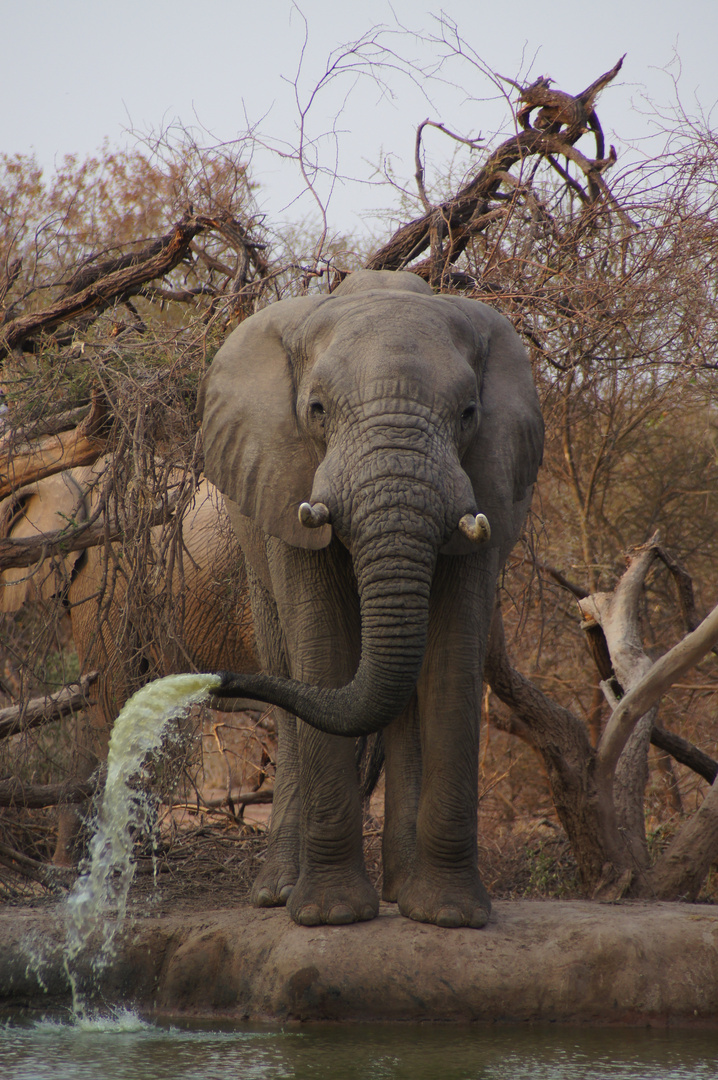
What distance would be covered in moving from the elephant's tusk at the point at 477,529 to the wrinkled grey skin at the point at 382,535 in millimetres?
86

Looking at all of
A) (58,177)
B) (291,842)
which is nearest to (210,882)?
(291,842)

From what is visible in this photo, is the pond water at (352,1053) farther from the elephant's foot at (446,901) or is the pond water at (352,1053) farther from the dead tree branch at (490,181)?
the dead tree branch at (490,181)

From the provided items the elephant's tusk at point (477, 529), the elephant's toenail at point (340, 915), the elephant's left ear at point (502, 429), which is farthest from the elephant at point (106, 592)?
the elephant's tusk at point (477, 529)

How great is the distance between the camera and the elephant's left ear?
173 inches

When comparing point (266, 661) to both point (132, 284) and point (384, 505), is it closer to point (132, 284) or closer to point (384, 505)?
point (384, 505)

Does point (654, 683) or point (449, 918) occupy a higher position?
point (654, 683)

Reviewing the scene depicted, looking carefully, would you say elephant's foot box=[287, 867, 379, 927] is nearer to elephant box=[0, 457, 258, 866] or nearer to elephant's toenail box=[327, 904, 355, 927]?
elephant's toenail box=[327, 904, 355, 927]

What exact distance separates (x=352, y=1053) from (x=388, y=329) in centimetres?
237

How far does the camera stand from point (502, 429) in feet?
14.6

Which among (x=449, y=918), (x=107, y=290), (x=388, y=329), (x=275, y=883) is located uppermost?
(x=107, y=290)

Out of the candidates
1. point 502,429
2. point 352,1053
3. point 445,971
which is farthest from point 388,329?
point 352,1053

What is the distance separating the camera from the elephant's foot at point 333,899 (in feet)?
14.1

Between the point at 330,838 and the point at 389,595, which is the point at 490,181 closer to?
the point at 389,595

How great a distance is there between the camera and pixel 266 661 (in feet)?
18.2
